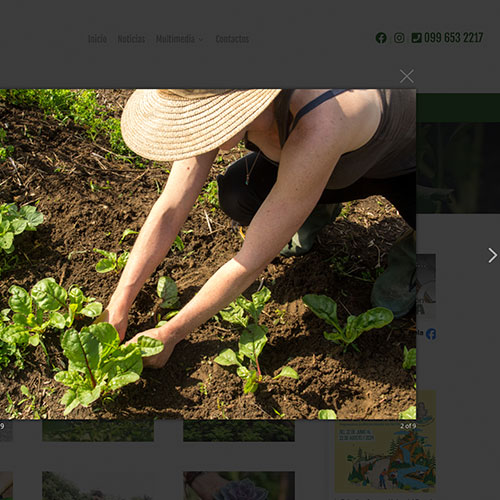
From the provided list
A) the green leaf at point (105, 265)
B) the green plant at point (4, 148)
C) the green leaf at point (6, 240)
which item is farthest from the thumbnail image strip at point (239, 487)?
the green plant at point (4, 148)

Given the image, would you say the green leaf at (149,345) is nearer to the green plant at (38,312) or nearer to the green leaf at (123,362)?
the green leaf at (123,362)

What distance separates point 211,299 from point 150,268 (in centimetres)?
38

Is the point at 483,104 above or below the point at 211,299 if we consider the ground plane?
above

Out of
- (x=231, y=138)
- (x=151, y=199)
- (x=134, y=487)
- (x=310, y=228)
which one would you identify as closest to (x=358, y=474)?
(x=134, y=487)

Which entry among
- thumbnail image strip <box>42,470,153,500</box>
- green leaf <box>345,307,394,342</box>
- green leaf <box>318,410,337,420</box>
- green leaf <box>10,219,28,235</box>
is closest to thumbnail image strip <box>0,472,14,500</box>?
thumbnail image strip <box>42,470,153,500</box>

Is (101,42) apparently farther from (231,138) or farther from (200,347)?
(200,347)

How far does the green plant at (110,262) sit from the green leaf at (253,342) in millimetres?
697

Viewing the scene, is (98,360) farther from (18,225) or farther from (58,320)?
(18,225)

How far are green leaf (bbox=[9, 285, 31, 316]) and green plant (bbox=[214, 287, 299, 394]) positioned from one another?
799 mm

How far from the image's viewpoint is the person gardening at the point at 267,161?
1.83 meters

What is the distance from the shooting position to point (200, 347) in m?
2.55

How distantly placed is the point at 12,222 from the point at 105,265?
0.49 metres

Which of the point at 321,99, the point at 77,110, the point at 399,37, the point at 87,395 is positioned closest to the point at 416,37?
the point at 399,37

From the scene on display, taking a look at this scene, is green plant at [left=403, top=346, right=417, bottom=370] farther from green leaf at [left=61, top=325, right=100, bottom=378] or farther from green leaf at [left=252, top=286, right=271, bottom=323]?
green leaf at [left=61, top=325, right=100, bottom=378]
